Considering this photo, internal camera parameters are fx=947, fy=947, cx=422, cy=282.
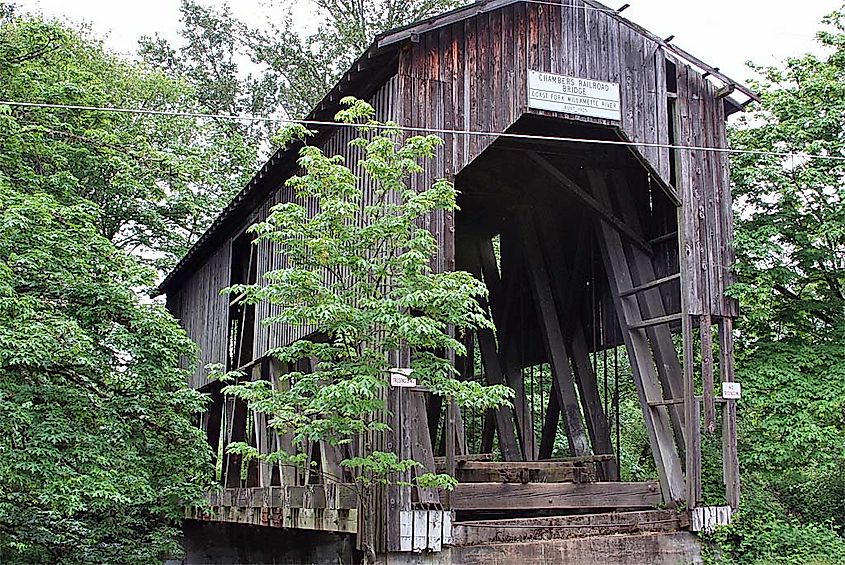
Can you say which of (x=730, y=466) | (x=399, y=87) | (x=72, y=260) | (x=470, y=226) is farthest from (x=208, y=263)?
(x=730, y=466)

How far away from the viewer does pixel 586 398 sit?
13016mm

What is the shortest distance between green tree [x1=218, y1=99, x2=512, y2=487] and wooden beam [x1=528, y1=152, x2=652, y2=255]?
3.50 meters

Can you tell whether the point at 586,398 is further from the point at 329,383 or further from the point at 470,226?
the point at 329,383

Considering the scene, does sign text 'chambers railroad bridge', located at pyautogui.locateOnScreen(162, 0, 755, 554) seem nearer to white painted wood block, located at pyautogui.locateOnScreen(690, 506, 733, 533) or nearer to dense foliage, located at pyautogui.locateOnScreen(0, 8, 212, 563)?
white painted wood block, located at pyautogui.locateOnScreen(690, 506, 733, 533)

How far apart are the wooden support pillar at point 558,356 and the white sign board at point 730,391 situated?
2812mm

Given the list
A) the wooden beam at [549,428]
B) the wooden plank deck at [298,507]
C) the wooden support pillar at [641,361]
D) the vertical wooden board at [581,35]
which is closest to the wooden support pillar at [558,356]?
the wooden beam at [549,428]

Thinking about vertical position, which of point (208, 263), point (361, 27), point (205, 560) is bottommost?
point (205, 560)

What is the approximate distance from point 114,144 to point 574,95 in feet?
26.1

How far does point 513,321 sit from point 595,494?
5.12 metres

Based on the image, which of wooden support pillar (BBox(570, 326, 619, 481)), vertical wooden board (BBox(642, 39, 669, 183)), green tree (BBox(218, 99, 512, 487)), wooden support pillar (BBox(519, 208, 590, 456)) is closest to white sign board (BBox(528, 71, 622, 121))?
vertical wooden board (BBox(642, 39, 669, 183))

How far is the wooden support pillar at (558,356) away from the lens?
12.8 metres

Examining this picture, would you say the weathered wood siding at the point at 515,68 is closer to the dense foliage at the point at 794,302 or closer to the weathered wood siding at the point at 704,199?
the weathered wood siding at the point at 704,199

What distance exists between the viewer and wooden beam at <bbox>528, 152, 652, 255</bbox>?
37.7 feet

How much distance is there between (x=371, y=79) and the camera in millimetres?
9852
